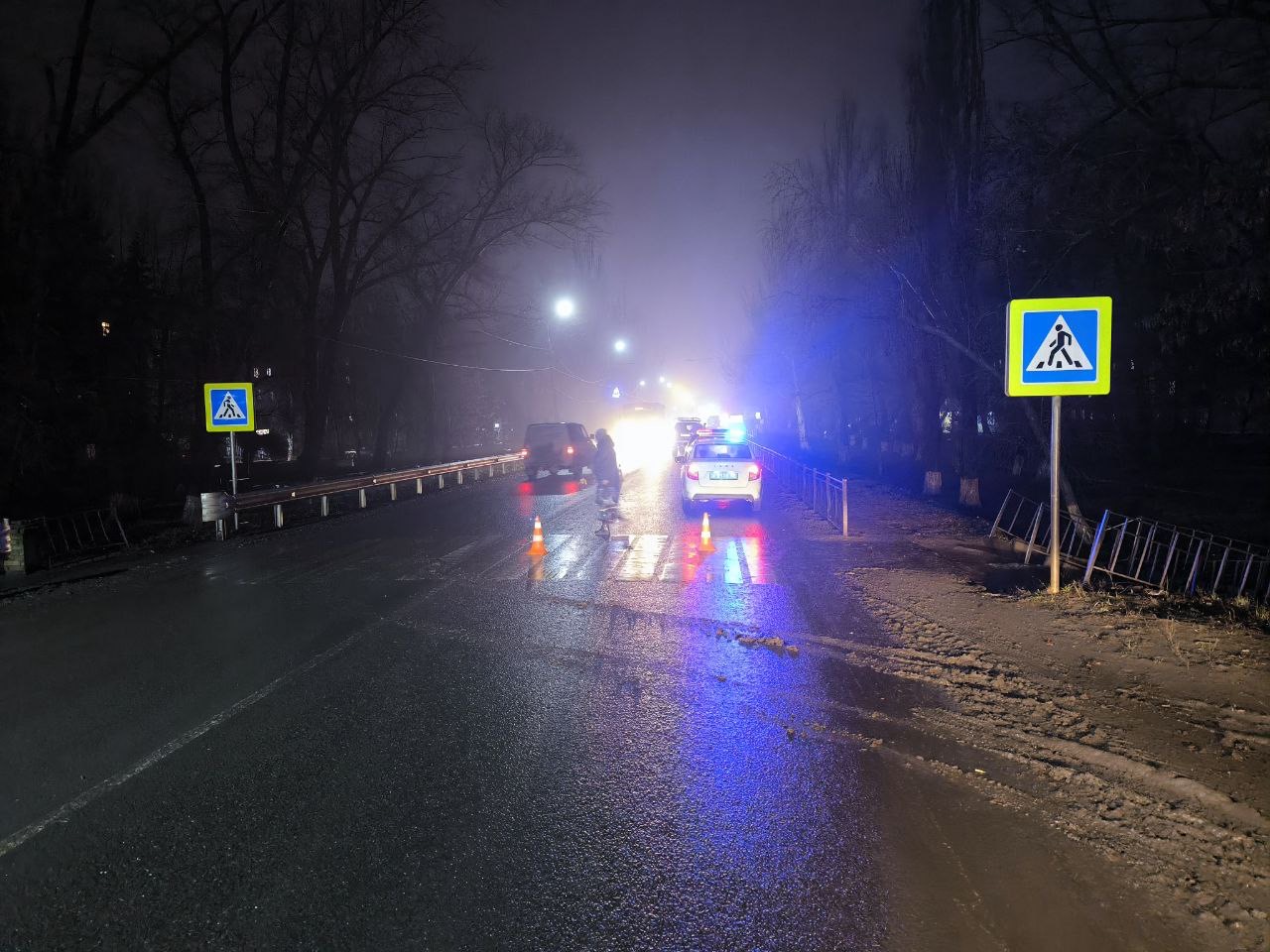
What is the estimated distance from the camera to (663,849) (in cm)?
372

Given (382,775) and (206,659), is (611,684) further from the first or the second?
(206,659)

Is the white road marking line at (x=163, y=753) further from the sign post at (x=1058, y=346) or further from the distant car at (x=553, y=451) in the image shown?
the distant car at (x=553, y=451)

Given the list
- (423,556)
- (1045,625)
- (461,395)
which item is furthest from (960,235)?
(461,395)

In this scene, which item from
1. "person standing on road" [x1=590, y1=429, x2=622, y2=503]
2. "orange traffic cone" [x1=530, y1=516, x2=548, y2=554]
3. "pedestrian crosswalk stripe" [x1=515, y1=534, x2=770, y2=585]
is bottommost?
"pedestrian crosswalk stripe" [x1=515, y1=534, x2=770, y2=585]

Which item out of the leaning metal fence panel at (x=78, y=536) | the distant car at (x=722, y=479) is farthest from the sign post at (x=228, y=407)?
the distant car at (x=722, y=479)

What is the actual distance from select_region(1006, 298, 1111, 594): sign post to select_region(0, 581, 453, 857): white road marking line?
7.65 meters

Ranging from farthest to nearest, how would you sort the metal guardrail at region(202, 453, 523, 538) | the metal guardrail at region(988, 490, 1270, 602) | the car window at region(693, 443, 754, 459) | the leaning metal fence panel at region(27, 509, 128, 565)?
the car window at region(693, 443, 754, 459), the metal guardrail at region(202, 453, 523, 538), the leaning metal fence panel at region(27, 509, 128, 565), the metal guardrail at region(988, 490, 1270, 602)

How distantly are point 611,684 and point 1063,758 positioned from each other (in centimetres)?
321

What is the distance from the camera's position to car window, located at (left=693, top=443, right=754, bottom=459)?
17078 mm

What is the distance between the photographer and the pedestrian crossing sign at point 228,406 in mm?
16156

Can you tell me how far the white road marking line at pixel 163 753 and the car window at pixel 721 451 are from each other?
10426 millimetres

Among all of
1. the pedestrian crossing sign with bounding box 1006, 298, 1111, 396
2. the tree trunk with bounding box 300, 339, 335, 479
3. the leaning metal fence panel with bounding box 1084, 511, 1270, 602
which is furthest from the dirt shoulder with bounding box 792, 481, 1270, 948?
the tree trunk with bounding box 300, 339, 335, 479

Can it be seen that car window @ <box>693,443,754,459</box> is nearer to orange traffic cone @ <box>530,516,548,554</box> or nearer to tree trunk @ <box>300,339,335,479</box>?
orange traffic cone @ <box>530,516,548,554</box>

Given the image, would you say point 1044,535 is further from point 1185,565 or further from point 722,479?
point 722,479
